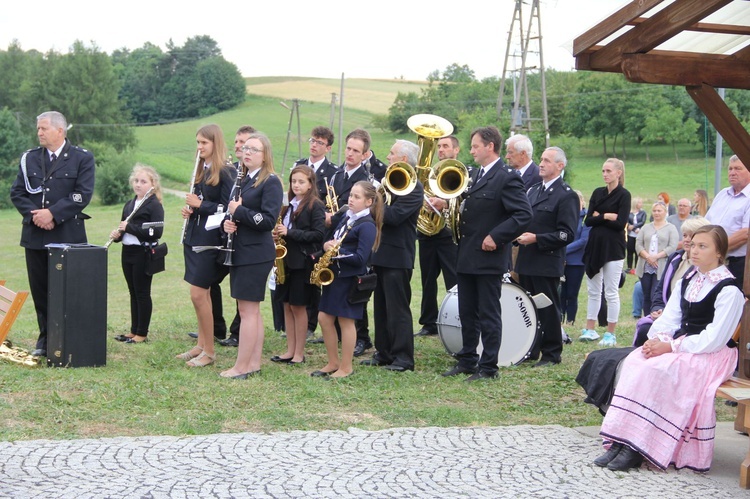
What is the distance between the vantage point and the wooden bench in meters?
8.31

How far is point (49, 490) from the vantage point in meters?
5.04

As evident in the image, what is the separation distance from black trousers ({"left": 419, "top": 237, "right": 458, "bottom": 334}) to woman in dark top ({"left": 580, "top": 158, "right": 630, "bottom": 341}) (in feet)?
5.15

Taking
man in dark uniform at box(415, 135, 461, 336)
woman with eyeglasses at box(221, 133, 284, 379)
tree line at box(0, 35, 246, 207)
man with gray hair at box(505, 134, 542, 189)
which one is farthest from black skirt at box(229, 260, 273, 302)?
tree line at box(0, 35, 246, 207)

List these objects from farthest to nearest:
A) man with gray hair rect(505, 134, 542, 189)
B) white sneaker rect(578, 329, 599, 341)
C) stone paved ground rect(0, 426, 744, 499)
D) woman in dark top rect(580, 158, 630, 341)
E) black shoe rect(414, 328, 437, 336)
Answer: black shoe rect(414, 328, 437, 336)
white sneaker rect(578, 329, 599, 341)
woman in dark top rect(580, 158, 630, 341)
man with gray hair rect(505, 134, 542, 189)
stone paved ground rect(0, 426, 744, 499)

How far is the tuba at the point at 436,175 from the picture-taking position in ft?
27.4

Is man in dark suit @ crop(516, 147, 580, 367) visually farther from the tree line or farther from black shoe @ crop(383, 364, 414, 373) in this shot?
the tree line

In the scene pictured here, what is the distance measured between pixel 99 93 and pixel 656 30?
3036 inches

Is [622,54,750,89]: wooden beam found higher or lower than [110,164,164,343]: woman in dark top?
higher

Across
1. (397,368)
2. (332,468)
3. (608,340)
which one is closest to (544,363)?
(397,368)

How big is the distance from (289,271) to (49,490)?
12.8 ft

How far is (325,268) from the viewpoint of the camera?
8078mm

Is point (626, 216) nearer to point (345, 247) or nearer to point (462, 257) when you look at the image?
point (462, 257)

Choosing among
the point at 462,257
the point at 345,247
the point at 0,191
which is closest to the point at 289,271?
the point at 345,247

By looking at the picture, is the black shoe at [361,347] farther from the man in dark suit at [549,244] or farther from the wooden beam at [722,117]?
the wooden beam at [722,117]
